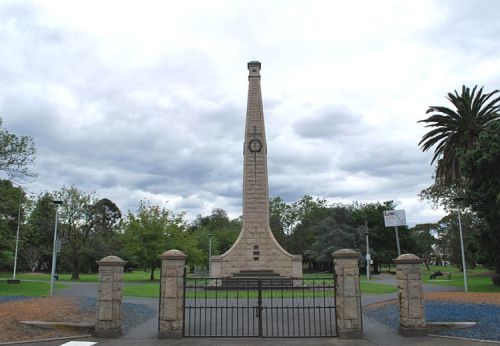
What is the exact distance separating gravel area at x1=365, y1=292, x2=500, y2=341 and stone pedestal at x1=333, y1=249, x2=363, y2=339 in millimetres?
2124

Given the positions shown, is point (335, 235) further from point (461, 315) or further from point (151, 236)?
point (461, 315)

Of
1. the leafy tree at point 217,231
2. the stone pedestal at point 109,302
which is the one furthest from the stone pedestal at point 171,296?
the leafy tree at point 217,231

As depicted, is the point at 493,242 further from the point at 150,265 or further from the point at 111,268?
the point at 150,265

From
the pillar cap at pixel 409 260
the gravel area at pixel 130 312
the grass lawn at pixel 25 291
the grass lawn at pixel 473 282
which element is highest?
the pillar cap at pixel 409 260

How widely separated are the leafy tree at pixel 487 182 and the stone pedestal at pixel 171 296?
61.5 ft

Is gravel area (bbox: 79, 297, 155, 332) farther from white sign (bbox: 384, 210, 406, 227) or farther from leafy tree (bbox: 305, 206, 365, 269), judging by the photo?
leafy tree (bbox: 305, 206, 365, 269)

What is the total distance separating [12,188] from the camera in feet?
84.5

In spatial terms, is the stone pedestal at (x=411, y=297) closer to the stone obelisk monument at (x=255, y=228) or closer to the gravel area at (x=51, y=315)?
the gravel area at (x=51, y=315)

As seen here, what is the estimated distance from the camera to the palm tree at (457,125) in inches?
1189

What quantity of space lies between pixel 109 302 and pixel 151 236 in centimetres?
3023

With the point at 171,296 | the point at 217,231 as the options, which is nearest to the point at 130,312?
the point at 171,296

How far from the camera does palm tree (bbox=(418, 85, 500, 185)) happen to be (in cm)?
3020

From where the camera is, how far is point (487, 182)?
2497cm

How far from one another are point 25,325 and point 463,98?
30304 millimetres
